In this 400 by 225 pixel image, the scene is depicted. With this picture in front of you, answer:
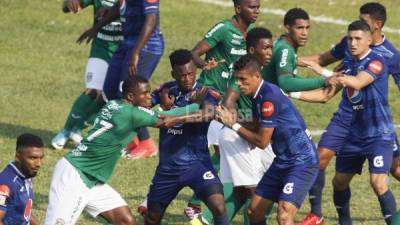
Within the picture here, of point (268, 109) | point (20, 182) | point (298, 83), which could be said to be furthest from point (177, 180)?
point (20, 182)

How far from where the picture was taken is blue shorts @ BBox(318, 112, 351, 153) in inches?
625

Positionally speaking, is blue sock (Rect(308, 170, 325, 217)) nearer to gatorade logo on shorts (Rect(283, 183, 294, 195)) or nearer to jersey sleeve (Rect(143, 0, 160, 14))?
gatorade logo on shorts (Rect(283, 183, 294, 195))

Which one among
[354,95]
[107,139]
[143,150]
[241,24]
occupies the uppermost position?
[241,24]

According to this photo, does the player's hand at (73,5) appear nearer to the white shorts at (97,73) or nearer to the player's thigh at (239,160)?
the white shorts at (97,73)

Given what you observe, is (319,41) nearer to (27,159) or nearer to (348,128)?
(348,128)

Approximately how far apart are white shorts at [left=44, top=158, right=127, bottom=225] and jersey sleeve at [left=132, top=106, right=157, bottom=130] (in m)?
0.82

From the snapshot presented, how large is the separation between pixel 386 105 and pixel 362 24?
1.04 m

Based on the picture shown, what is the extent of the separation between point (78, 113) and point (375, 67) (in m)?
6.23

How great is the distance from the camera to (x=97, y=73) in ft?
65.7

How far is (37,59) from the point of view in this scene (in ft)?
83.9

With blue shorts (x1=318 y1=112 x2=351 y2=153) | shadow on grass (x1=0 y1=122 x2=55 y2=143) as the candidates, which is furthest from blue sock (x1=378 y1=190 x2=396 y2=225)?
shadow on grass (x1=0 y1=122 x2=55 y2=143)

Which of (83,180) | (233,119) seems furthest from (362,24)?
(83,180)

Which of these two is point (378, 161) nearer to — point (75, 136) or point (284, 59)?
point (284, 59)

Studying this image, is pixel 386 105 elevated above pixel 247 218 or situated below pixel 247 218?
above
